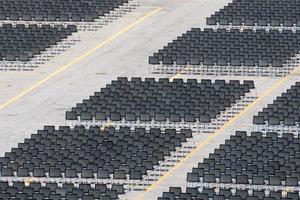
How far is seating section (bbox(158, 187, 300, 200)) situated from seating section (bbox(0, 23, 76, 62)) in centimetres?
3411

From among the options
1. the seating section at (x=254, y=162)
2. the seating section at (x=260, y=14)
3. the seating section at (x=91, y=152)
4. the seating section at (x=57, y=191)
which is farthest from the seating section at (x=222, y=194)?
the seating section at (x=260, y=14)

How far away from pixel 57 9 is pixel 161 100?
95.0 ft

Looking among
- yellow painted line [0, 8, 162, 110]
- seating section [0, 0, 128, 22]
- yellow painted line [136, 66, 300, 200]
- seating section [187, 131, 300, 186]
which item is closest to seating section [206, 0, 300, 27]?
yellow painted line [0, 8, 162, 110]

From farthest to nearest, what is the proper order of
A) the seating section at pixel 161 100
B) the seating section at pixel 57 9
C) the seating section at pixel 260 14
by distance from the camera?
the seating section at pixel 57 9
the seating section at pixel 260 14
the seating section at pixel 161 100

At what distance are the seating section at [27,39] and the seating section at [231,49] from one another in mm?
8212

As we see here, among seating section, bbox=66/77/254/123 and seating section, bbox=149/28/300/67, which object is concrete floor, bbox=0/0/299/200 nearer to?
Answer: seating section, bbox=66/77/254/123

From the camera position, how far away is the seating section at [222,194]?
82.8 metres

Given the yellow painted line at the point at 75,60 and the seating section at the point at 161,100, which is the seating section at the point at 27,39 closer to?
the yellow painted line at the point at 75,60

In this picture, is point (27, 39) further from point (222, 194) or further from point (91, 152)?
point (222, 194)

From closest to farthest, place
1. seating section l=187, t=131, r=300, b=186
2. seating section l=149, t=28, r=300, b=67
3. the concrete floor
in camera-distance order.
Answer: seating section l=187, t=131, r=300, b=186
the concrete floor
seating section l=149, t=28, r=300, b=67

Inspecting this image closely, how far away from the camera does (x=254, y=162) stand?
90250 millimetres

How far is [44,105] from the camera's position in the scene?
107 m

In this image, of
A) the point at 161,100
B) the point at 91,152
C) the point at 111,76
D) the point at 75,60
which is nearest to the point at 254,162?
the point at 91,152

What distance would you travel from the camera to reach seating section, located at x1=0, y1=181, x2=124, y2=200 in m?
83.0
